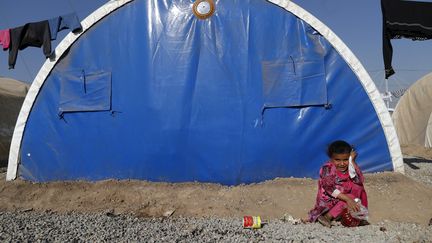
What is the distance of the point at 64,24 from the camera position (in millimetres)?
7492

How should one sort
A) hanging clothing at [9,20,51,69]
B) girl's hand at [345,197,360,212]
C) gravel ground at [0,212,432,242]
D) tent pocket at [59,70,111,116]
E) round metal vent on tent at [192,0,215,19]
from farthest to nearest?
hanging clothing at [9,20,51,69] < tent pocket at [59,70,111,116] < round metal vent on tent at [192,0,215,19] < girl's hand at [345,197,360,212] < gravel ground at [0,212,432,242]

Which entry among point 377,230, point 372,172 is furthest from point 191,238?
point 372,172

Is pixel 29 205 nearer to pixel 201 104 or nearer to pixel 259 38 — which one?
pixel 201 104

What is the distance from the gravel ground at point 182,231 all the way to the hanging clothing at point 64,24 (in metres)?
3.52

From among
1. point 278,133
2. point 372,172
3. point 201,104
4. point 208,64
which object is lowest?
point 372,172

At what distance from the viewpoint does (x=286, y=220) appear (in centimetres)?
526

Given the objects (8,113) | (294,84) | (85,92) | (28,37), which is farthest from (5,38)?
(8,113)

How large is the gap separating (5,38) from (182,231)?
5.76 metres

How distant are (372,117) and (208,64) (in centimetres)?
Result: 287

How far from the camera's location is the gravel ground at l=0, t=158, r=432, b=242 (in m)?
4.14

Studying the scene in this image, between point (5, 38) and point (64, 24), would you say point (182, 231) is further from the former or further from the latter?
point (5, 38)

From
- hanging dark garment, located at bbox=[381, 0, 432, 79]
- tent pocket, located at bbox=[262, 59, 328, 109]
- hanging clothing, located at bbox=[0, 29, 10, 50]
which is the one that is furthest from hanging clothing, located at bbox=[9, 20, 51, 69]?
hanging dark garment, located at bbox=[381, 0, 432, 79]

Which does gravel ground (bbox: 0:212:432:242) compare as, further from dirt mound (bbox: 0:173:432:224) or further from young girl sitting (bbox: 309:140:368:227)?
dirt mound (bbox: 0:173:432:224)

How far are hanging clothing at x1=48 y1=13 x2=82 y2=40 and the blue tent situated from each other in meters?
0.14
